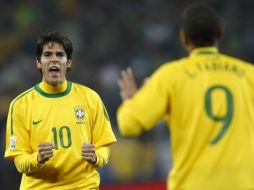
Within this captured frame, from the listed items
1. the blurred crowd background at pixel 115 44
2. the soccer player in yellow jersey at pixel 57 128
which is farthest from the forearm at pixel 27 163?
the blurred crowd background at pixel 115 44

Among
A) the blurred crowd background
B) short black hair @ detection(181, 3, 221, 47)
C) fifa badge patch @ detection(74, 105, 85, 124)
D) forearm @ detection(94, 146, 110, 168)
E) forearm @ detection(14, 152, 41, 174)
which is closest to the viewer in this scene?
short black hair @ detection(181, 3, 221, 47)

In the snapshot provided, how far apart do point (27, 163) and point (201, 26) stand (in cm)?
194

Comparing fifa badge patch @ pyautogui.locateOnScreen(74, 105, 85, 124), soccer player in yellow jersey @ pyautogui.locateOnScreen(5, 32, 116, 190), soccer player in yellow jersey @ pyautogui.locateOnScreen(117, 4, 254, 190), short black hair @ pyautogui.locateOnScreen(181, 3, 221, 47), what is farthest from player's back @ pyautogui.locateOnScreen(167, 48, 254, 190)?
fifa badge patch @ pyautogui.locateOnScreen(74, 105, 85, 124)

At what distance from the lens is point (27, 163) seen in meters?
6.60

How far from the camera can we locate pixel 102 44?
17.0m

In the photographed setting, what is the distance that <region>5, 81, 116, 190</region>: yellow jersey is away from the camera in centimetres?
679

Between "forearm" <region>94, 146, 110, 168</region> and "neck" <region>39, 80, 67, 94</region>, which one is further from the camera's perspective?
"neck" <region>39, 80, 67, 94</region>

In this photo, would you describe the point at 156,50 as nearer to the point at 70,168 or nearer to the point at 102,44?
the point at 102,44

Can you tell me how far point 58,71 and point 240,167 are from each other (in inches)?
85.3

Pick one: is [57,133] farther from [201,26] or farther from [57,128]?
[201,26]

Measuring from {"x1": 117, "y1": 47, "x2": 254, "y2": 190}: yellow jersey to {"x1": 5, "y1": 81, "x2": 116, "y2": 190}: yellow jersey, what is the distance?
1.56m

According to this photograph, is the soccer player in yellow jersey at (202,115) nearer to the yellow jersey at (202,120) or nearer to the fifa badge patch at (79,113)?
the yellow jersey at (202,120)

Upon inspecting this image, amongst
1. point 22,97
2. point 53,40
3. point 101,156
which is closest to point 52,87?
point 22,97

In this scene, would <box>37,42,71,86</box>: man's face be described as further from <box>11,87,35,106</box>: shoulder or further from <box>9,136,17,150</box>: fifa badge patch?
<box>9,136,17,150</box>: fifa badge patch
